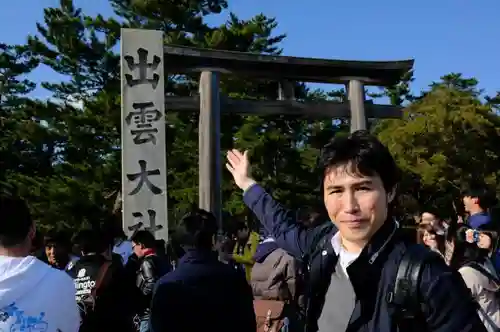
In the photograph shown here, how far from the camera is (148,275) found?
438cm

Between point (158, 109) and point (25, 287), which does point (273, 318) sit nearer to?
point (25, 287)

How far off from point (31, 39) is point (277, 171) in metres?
9.34

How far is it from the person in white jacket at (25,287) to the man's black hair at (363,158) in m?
1.16

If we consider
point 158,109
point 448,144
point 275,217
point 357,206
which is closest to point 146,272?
point 275,217

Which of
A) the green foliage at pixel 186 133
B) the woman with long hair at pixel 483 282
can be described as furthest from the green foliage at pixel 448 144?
the woman with long hair at pixel 483 282

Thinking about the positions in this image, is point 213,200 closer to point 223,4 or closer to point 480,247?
point 480,247

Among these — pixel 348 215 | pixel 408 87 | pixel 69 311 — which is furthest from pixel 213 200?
pixel 408 87

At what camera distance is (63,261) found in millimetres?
5223

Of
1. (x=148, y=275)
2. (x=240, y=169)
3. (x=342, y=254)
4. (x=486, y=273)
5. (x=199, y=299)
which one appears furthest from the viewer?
(x=148, y=275)

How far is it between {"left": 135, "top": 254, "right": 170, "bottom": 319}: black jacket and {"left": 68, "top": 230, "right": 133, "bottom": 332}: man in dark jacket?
1.13ft

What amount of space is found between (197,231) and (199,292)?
33cm

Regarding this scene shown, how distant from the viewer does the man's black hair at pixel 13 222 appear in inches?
91.0

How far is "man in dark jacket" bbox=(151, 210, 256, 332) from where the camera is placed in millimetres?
3314

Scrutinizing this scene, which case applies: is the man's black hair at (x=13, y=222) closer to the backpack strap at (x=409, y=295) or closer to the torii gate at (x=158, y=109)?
the backpack strap at (x=409, y=295)
